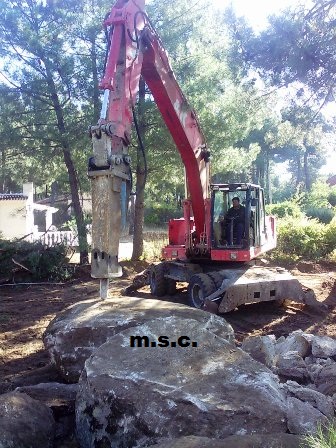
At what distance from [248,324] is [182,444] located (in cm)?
548

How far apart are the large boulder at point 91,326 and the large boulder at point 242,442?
2.06 metres

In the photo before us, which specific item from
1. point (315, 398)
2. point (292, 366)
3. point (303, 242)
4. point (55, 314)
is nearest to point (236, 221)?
point (55, 314)

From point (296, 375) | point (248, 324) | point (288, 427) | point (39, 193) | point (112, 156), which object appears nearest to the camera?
point (288, 427)

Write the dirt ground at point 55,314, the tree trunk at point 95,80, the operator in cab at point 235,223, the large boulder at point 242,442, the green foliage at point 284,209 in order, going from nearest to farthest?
the large boulder at point 242,442
the dirt ground at point 55,314
the operator in cab at point 235,223
the tree trunk at point 95,80
the green foliage at point 284,209

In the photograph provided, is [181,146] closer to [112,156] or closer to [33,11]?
A: [112,156]

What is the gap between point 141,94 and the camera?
1347 centimetres

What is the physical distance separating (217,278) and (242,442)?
5887 millimetres

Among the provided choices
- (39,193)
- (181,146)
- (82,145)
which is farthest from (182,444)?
(39,193)

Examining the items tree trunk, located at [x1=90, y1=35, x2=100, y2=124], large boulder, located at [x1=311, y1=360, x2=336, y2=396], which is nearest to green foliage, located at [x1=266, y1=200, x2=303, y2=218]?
tree trunk, located at [x1=90, y1=35, x2=100, y2=124]

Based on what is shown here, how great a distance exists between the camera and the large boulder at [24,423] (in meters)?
3.31

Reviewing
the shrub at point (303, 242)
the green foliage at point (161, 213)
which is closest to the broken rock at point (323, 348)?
the shrub at point (303, 242)

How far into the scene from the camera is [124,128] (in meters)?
6.33

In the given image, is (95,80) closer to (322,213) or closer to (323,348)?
(323,348)

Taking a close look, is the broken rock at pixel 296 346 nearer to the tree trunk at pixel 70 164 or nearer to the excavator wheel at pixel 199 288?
the excavator wheel at pixel 199 288
